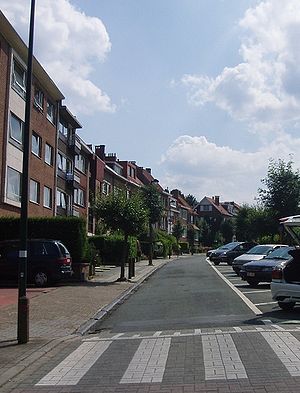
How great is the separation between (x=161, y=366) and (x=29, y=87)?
5.61 meters

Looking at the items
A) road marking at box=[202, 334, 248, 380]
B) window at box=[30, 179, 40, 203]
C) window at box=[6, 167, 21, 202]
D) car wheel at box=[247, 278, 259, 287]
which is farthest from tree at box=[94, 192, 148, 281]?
road marking at box=[202, 334, 248, 380]

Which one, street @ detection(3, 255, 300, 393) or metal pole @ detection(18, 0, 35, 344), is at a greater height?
metal pole @ detection(18, 0, 35, 344)

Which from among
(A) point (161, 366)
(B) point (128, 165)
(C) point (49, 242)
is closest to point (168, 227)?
(B) point (128, 165)

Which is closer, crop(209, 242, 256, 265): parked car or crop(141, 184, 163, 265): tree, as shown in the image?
crop(209, 242, 256, 265): parked car

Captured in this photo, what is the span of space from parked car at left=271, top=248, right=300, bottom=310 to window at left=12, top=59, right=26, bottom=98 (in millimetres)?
19800

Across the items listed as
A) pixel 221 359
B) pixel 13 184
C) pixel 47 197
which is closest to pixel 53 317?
pixel 221 359

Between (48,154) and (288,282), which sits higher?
(48,154)

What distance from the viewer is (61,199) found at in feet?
133

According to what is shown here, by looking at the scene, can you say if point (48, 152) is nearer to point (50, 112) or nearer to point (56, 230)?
point (50, 112)

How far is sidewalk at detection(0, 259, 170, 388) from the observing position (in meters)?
8.74

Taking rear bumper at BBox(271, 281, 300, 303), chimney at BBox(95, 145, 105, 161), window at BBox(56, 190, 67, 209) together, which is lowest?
rear bumper at BBox(271, 281, 300, 303)

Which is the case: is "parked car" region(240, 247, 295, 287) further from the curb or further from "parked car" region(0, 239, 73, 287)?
"parked car" region(0, 239, 73, 287)

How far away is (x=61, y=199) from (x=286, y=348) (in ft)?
108

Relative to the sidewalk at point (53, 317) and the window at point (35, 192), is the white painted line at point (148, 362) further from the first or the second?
the window at point (35, 192)
